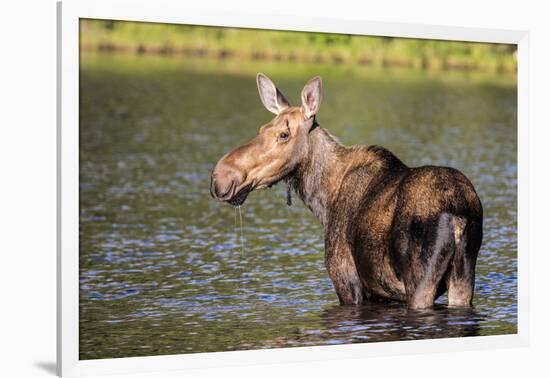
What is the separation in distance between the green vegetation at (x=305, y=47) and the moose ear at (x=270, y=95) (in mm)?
860

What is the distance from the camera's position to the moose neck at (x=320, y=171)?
12648 millimetres

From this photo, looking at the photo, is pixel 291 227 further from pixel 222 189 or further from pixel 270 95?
pixel 222 189

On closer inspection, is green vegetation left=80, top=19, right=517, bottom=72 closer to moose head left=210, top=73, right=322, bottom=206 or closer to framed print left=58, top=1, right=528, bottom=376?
framed print left=58, top=1, right=528, bottom=376

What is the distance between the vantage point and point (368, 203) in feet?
40.9

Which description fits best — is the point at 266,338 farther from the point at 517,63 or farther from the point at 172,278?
the point at 517,63

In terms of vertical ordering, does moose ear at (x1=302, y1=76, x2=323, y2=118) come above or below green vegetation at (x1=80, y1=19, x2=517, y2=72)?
below

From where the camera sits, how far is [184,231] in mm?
16422

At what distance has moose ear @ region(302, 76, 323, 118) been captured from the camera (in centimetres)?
1238

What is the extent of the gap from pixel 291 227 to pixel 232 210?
1692mm

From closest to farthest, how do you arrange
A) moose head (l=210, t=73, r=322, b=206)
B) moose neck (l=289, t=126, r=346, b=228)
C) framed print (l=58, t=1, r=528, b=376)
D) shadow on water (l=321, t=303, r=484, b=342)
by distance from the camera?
framed print (l=58, t=1, r=528, b=376), moose head (l=210, t=73, r=322, b=206), shadow on water (l=321, t=303, r=484, b=342), moose neck (l=289, t=126, r=346, b=228)

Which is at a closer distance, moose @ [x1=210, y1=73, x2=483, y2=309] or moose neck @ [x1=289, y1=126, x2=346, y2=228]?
moose @ [x1=210, y1=73, x2=483, y2=309]

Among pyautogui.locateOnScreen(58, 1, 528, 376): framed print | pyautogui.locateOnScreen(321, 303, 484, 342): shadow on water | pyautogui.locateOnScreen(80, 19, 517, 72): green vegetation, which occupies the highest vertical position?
pyautogui.locateOnScreen(80, 19, 517, 72): green vegetation

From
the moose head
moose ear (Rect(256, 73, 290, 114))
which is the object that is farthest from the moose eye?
moose ear (Rect(256, 73, 290, 114))

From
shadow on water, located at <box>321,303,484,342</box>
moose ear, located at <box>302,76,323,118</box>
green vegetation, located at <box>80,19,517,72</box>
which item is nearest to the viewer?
moose ear, located at <box>302,76,323,118</box>
